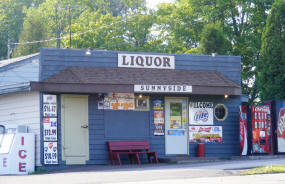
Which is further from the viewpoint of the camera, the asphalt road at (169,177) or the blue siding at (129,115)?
the blue siding at (129,115)

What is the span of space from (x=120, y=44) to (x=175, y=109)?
25.5 meters

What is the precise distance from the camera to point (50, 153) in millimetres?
20094

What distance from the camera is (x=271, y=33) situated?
30.4 m

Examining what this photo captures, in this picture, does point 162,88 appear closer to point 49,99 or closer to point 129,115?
point 129,115

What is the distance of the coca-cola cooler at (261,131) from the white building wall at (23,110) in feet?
27.5

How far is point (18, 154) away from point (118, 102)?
4.39 m

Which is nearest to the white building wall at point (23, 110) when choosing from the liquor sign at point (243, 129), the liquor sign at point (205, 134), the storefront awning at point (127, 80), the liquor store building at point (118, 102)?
the liquor store building at point (118, 102)

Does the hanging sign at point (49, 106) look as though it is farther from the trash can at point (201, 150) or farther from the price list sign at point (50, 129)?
the trash can at point (201, 150)

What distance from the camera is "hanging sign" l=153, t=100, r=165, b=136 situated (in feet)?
72.8

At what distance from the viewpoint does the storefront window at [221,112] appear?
76.1 ft

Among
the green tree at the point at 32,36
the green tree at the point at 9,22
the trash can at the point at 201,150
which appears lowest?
the trash can at the point at 201,150

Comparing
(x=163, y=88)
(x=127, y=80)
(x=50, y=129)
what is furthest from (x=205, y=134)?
(x=50, y=129)

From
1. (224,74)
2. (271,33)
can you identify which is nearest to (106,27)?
(271,33)

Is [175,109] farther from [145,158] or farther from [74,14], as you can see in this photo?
[74,14]
